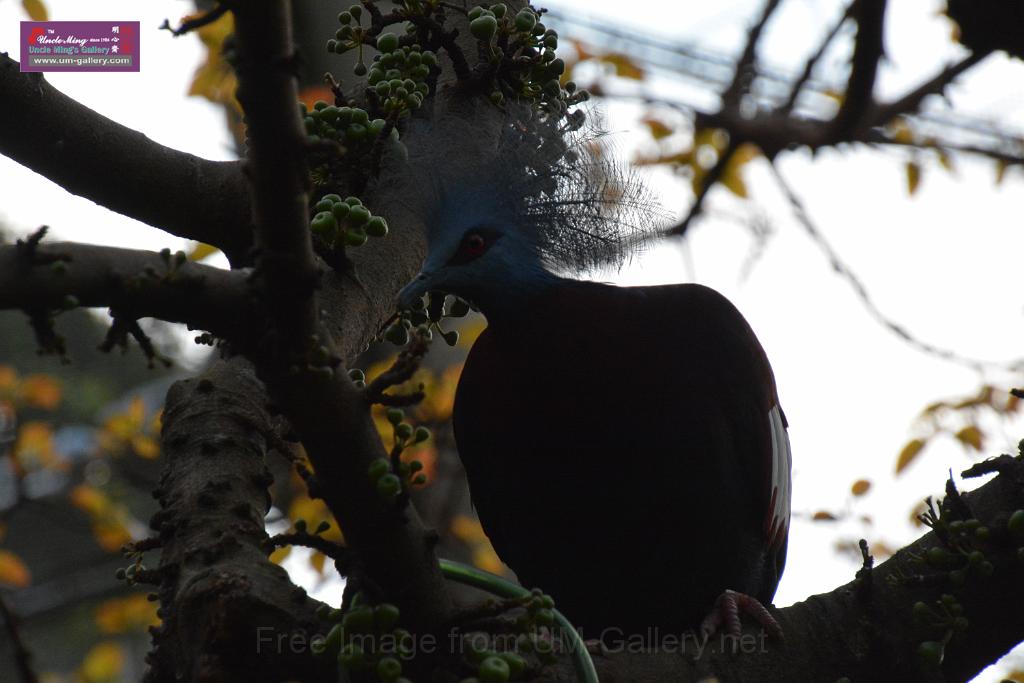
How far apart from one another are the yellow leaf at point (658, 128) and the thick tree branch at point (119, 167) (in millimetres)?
3602

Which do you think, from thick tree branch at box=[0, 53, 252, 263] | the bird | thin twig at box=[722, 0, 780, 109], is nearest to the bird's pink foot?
the bird

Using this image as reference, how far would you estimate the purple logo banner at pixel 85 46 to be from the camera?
2.58 metres

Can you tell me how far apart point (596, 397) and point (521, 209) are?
514 millimetres

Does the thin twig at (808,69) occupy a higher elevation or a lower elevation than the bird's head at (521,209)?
higher

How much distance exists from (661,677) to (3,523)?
15.2 feet

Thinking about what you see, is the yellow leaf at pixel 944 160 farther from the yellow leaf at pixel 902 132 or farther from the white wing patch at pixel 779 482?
the white wing patch at pixel 779 482

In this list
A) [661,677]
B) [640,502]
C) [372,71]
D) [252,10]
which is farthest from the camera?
[640,502]

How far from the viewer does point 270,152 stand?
1.16 meters

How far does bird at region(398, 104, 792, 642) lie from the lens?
7.94 ft

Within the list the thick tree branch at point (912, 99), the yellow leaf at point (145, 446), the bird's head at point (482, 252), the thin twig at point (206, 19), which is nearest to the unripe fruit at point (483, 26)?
the bird's head at point (482, 252)

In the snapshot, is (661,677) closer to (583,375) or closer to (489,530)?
(583,375)

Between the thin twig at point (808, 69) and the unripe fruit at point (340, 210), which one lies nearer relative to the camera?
the unripe fruit at point (340, 210)

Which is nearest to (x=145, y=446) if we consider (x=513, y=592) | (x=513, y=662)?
(x=513, y=592)

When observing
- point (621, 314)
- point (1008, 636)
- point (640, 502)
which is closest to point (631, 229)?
point (621, 314)
